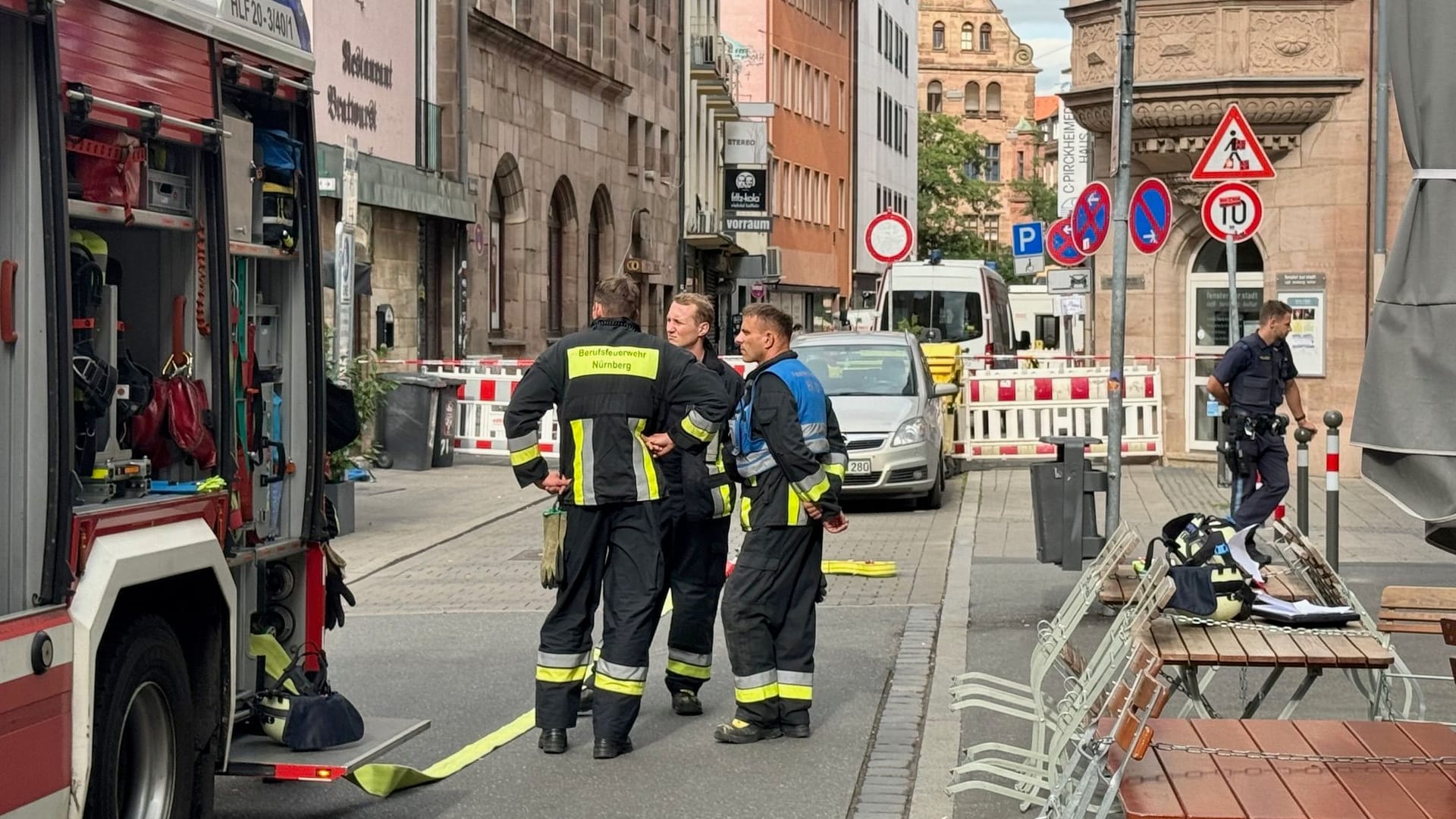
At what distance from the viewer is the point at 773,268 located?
212ft

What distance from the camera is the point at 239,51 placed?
250 inches

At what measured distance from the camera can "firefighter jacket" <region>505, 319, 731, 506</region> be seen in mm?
7949

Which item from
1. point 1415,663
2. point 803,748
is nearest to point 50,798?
point 803,748

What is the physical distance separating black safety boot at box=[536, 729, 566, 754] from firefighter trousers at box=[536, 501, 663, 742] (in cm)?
3

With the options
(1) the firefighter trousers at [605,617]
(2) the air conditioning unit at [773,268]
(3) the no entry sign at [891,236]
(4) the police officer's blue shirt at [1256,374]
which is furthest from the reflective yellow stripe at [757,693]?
(2) the air conditioning unit at [773,268]

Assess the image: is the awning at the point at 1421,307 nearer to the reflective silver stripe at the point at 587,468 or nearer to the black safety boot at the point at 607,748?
the reflective silver stripe at the point at 587,468

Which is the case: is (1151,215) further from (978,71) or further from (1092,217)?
(978,71)

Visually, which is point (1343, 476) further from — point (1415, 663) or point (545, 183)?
point (545, 183)

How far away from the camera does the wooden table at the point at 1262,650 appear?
605 cm

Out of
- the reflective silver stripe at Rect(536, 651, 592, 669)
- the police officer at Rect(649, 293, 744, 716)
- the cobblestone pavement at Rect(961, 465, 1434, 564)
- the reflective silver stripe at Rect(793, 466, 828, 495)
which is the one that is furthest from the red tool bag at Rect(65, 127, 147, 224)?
the cobblestone pavement at Rect(961, 465, 1434, 564)

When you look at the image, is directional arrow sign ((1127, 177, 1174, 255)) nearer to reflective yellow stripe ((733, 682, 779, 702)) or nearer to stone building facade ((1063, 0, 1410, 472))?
stone building facade ((1063, 0, 1410, 472))

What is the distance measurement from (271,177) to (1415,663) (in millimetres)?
5867

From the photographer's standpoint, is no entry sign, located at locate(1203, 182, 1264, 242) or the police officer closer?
the police officer

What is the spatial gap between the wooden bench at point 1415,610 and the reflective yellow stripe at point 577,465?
2.98 metres
